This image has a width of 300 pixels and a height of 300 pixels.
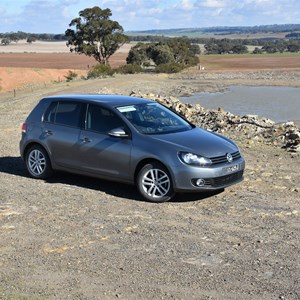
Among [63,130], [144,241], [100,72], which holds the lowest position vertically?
[100,72]

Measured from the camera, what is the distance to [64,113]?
9.73 m

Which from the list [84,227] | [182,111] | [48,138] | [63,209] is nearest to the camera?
[84,227]

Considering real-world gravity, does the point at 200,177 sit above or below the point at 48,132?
below

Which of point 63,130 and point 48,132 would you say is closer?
point 63,130

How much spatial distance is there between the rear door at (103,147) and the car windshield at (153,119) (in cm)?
21

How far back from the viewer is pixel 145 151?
335 inches

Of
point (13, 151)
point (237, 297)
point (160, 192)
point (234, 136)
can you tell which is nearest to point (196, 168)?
point (160, 192)

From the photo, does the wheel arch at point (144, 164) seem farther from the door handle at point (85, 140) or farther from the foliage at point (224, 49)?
the foliage at point (224, 49)

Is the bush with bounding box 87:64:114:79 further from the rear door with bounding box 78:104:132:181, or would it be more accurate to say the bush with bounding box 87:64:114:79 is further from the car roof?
the rear door with bounding box 78:104:132:181

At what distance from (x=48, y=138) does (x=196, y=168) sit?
2.90m

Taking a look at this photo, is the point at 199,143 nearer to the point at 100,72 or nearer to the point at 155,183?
the point at 155,183

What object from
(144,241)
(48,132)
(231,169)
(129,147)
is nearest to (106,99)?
(48,132)

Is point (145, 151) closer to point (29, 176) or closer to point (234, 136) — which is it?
point (29, 176)

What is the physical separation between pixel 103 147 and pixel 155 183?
107cm
